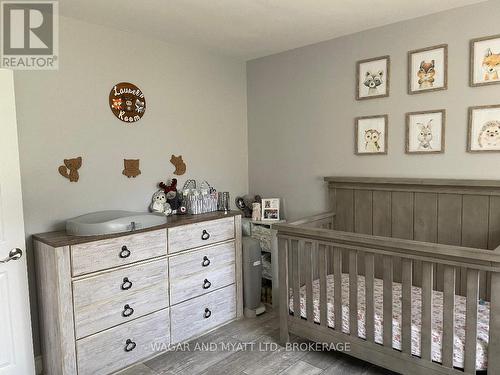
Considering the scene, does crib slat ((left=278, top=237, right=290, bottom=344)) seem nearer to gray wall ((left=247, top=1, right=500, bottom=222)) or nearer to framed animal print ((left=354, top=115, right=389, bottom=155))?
gray wall ((left=247, top=1, right=500, bottom=222))

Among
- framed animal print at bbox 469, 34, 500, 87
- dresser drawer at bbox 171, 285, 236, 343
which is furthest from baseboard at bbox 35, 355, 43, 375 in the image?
framed animal print at bbox 469, 34, 500, 87

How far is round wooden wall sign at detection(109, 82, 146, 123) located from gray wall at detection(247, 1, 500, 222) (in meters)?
1.19

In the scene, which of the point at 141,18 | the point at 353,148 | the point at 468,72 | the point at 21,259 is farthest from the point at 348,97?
the point at 21,259

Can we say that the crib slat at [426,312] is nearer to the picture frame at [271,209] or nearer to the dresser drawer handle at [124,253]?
the picture frame at [271,209]

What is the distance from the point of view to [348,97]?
295 cm

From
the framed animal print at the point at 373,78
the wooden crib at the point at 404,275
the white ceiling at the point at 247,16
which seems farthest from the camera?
the framed animal print at the point at 373,78

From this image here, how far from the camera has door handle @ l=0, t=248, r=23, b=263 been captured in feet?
6.65

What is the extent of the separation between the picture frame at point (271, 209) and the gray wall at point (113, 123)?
1.36ft

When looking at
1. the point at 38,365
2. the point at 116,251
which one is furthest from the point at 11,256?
the point at 38,365

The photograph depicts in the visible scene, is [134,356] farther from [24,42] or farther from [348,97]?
[348,97]

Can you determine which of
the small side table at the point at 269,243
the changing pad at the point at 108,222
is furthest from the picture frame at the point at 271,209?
the changing pad at the point at 108,222

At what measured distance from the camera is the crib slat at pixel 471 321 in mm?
1766

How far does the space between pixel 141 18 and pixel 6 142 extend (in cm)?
117

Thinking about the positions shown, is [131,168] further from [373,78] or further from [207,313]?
[373,78]
